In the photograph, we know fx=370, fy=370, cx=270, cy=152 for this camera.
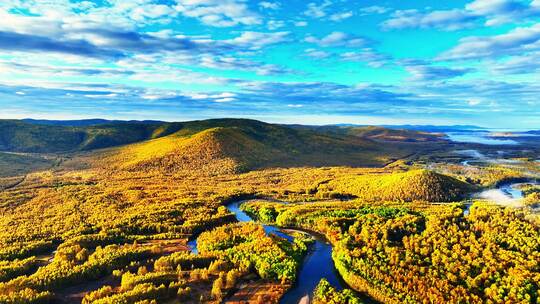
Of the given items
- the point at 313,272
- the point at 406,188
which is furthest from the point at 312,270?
the point at 406,188

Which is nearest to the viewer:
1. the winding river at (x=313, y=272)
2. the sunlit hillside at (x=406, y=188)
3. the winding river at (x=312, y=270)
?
the winding river at (x=312, y=270)

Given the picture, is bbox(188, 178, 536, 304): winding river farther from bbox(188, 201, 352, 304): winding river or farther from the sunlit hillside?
the sunlit hillside

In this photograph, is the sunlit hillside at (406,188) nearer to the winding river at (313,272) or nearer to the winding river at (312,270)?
the winding river at (312,270)

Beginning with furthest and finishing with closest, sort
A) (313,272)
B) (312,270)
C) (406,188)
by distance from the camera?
(406,188) < (312,270) < (313,272)

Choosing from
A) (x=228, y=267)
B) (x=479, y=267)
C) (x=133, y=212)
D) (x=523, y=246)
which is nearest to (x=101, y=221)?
(x=133, y=212)

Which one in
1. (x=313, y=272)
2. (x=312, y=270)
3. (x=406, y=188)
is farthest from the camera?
(x=406, y=188)

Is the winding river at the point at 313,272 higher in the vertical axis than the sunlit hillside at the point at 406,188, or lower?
lower

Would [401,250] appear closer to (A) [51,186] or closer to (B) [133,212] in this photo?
(B) [133,212]

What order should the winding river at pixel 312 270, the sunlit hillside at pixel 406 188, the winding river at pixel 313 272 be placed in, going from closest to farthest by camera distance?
1. the winding river at pixel 312 270
2. the winding river at pixel 313 272
3. the sunlit hillside at pixel 406 188

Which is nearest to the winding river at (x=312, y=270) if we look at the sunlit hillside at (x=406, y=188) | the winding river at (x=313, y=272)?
the winding river at (x=313, y=272)

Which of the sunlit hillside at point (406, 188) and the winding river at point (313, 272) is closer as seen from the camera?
the winding river at point (313, 272)

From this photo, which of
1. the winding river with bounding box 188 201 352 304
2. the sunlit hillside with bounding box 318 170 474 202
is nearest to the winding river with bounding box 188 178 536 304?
the winding river with bounding box 188 201 352 304

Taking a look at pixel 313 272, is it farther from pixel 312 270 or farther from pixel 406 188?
pixel 406 188
